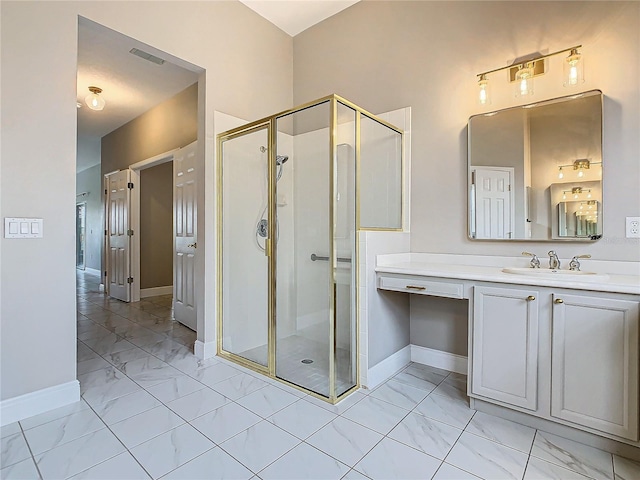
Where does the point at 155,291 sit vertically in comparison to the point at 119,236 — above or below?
below

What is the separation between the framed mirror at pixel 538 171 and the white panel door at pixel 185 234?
2860 mm

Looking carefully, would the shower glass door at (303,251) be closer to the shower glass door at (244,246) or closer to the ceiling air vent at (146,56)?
the shower glass door at (244,246)

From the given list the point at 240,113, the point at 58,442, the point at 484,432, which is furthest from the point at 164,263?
the point at 484,432

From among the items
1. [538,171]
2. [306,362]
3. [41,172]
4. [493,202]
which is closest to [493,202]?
[493,202]

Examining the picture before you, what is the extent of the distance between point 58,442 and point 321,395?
1.38m

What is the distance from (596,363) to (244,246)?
2381 mm

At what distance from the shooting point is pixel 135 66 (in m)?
3.54

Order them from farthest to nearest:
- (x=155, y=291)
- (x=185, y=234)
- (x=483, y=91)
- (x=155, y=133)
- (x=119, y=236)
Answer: (x=155, y=291), (x=119, y=236), (x=155, y=133), (x=185, y=234), (x=483, y=91)

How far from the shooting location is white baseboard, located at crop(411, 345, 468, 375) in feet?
8.25

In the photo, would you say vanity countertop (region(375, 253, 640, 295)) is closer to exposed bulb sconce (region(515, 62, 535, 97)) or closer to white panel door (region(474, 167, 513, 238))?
white panel door (region(474, 167, 513, 238))

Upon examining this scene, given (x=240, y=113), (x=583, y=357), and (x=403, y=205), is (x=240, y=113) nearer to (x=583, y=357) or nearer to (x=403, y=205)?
(x=403, y=205)

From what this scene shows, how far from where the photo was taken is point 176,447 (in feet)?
5.28

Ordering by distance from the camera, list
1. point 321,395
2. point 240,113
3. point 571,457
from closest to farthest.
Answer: point 571,457, point 321,395, point 240,113

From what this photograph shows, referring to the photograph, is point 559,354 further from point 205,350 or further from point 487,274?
point 205,350
